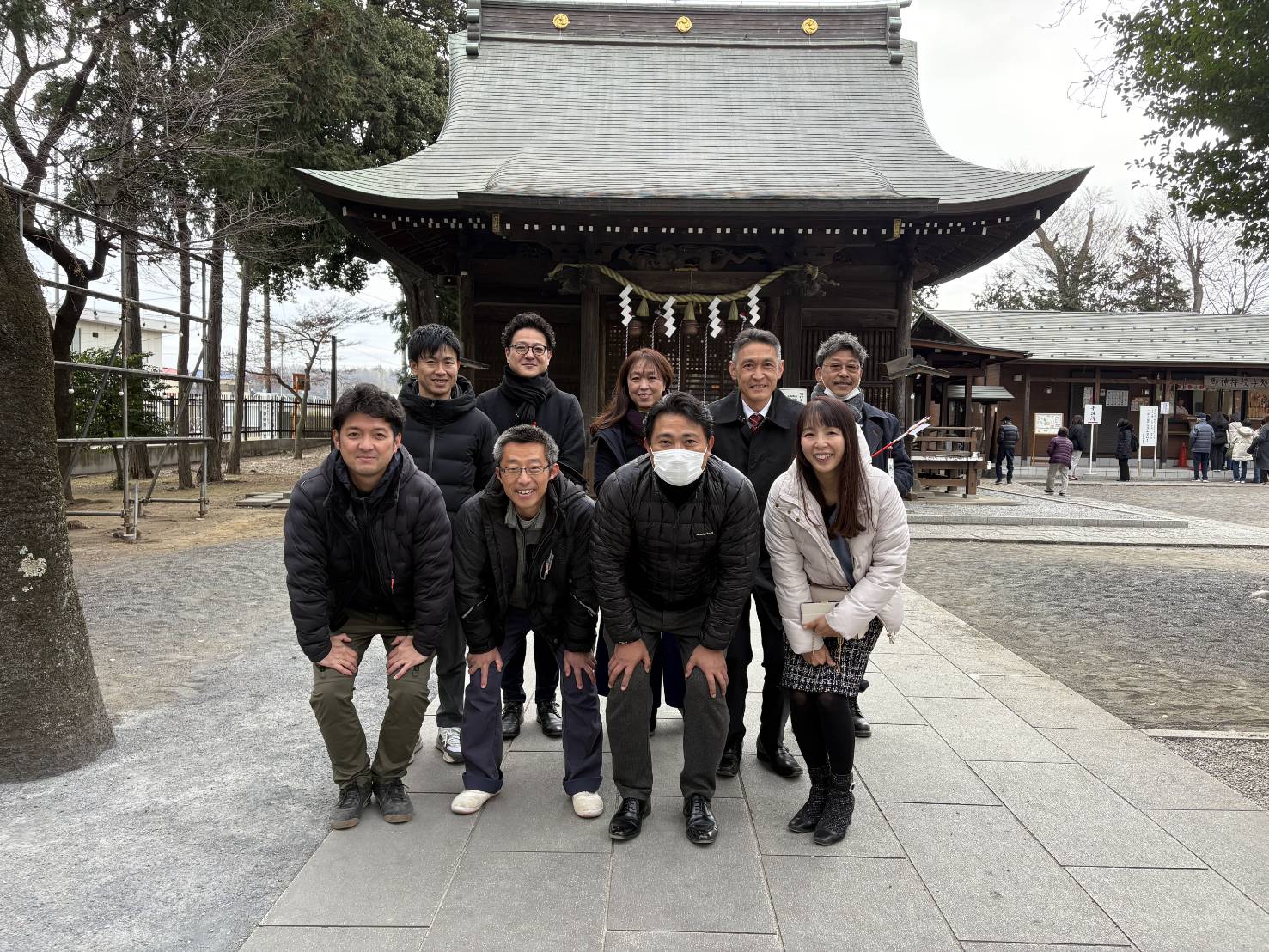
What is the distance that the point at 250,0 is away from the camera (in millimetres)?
11961

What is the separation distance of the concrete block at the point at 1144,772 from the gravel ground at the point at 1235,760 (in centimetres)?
9

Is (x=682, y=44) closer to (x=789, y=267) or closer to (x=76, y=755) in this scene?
(x=789, y=267)

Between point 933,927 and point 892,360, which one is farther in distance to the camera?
point 892,360

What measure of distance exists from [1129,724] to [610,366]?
8490 mm

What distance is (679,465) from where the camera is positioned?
2506 millimetres

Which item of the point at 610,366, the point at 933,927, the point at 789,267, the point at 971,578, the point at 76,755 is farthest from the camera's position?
the point at 610,366

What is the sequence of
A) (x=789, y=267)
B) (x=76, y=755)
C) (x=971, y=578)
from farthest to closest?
(x=789, y=267), (x=971, y=578), (x=76, y=755)

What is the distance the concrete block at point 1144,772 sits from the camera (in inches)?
111

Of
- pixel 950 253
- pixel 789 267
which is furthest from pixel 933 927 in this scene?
pixel 950 253

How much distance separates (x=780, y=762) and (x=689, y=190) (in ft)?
27.1

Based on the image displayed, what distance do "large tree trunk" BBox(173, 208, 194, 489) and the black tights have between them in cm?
868

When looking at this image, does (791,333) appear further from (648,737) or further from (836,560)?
(648,737)

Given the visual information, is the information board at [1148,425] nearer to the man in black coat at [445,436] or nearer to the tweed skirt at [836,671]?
the tweed skirt at [836,671]

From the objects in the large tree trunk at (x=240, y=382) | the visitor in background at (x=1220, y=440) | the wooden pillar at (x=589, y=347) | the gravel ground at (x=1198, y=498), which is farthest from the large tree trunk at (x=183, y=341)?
the visitor in background at (x=1220, y=440)
